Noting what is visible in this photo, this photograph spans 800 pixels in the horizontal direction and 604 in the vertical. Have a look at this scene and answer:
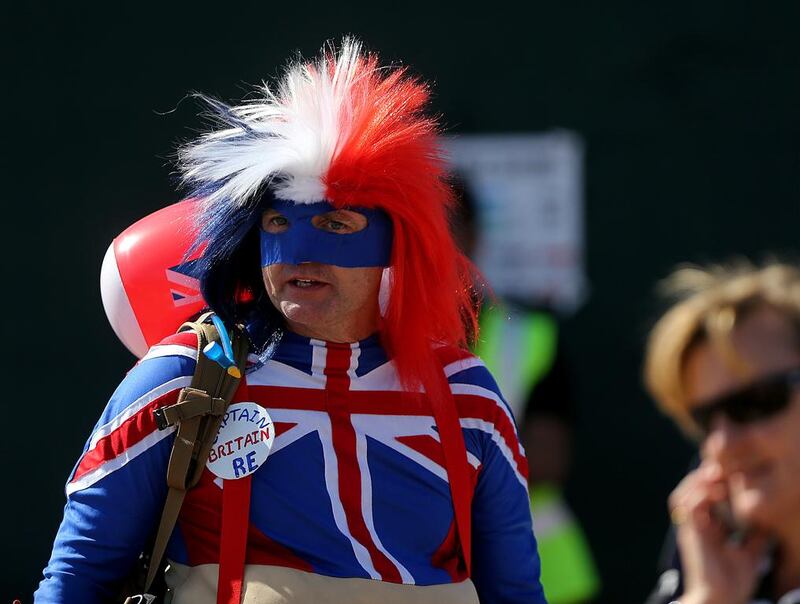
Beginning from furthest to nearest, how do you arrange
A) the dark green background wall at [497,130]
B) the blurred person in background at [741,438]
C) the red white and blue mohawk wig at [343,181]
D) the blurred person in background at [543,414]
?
the dark green background wall at [497,130] → the blurred person in background at [543,414] → the red white and blue mohawk wig at [343,181] → the blurred person in background at [741,438]

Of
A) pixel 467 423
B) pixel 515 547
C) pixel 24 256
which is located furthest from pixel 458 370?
pixel 24 256

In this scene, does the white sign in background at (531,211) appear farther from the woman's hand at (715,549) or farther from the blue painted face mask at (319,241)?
the woman's hand at (715,549)

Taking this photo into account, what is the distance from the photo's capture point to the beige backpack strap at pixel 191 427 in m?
2.32

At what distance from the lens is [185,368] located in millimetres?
2391

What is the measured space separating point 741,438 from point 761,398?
0.06 metres

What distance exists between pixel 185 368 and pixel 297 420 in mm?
220

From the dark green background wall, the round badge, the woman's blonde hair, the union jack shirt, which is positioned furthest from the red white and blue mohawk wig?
the dark green background wall

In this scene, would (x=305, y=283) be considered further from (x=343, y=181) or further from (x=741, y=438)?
(x=741, y=438)

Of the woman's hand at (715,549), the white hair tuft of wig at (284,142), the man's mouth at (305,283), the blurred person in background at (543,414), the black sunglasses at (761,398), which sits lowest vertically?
the blurred person in background at (543,414)

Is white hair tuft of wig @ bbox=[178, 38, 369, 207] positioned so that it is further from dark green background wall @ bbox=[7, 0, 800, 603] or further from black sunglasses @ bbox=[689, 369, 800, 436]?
dark green background wall @ bbox=[7, 0, 800, 603]

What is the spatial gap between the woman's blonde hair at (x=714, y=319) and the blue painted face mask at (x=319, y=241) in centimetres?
70

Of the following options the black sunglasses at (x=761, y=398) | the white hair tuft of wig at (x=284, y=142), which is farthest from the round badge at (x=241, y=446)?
the black sunglasses at (x=761, y=398)

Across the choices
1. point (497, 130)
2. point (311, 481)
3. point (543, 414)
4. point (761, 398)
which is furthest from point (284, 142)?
point (497, 130)

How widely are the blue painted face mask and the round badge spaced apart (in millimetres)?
295
